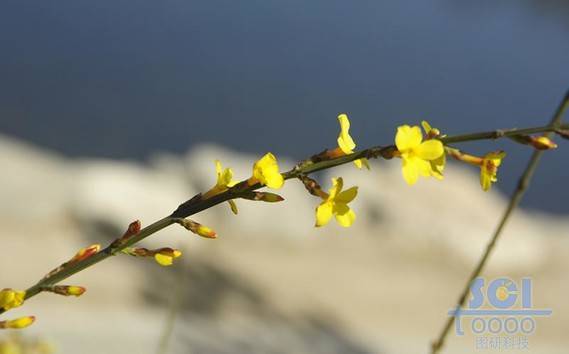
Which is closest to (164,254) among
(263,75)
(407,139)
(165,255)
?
(165,255)

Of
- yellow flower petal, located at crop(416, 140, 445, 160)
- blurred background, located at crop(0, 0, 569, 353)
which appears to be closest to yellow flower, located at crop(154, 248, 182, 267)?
yellow flower petal, located at crop(416, 140, 445, 160)

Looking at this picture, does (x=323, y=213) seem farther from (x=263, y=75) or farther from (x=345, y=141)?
(x=263, y=75)

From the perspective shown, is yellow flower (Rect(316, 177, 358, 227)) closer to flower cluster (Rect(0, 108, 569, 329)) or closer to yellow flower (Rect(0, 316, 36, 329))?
flower cluster (Rect(0, 108, 569, 329))

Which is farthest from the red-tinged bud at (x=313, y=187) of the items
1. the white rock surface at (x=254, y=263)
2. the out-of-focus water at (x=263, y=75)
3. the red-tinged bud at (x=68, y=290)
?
the out-of-focus water at (x=263, y=75)

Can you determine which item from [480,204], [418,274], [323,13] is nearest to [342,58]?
[323,13]

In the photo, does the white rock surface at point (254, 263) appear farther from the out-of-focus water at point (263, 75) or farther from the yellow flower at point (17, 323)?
the yellow flower at point (17, 323)

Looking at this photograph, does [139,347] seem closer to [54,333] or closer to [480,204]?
[54,333]

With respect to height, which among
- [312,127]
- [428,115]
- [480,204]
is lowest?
[480,204]
